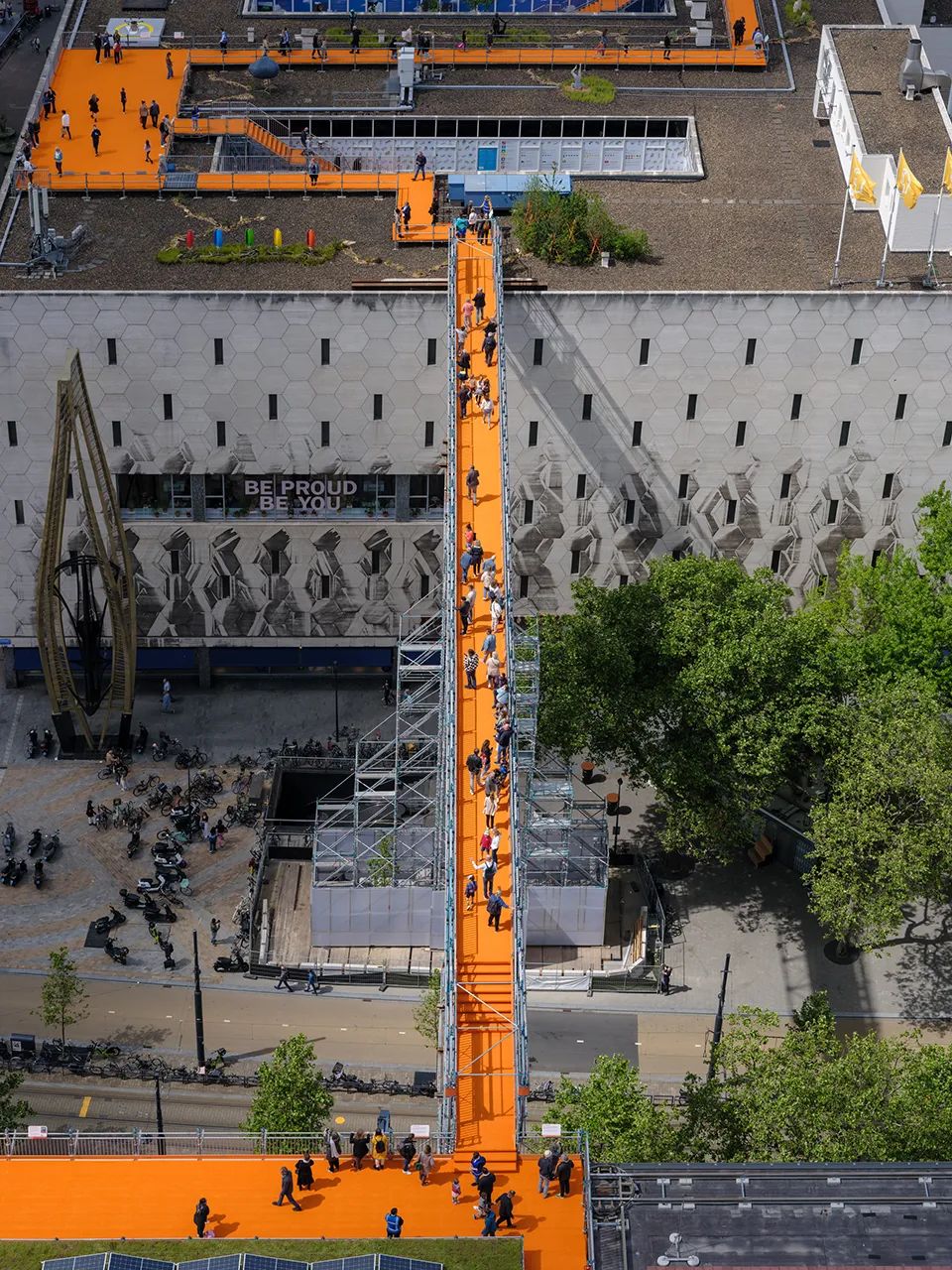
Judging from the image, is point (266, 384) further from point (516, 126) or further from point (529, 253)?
point (516, 126)

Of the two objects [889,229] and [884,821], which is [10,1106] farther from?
[889,229]

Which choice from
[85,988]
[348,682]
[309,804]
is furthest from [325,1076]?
[348,682]

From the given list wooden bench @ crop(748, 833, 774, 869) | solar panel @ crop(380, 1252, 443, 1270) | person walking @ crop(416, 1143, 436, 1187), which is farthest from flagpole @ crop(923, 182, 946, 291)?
solar panel @ crop(380, 1252, 443, 1270)

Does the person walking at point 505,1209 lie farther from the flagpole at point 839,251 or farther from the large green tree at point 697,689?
the flagpole at point 839,251

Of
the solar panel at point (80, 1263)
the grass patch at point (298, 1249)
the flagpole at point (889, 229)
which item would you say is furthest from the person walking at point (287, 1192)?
the flagpole at point (889, 229)

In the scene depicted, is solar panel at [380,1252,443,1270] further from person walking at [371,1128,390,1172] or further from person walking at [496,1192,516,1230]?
person walking at [371,1128,390,1172]

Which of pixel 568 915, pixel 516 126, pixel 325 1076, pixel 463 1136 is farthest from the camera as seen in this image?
pixel 516 126
